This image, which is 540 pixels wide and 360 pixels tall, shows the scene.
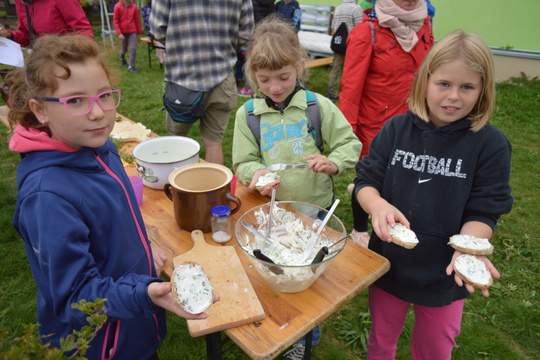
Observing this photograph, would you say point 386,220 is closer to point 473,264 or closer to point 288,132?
point 473,264

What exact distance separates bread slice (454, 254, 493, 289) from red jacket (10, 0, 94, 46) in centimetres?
409

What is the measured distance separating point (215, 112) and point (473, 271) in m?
2.72

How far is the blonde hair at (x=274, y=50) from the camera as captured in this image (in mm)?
1866

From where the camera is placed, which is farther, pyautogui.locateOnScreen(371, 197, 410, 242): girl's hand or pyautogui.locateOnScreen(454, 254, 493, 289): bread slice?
pyautogui.locateOnScreen(371, 197, 410, 242): girl's hand

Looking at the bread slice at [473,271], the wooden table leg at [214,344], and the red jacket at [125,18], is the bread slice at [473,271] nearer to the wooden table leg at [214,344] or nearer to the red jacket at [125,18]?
the wooden table leg at [214,344]

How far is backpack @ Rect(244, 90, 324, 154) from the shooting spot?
6.72ft

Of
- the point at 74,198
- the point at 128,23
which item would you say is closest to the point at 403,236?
the point at 74,198

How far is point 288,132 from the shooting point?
2047mm

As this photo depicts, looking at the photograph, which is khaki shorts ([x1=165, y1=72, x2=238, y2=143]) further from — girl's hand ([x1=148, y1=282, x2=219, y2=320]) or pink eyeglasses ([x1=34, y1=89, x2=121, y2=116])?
girl's hand ([x1=148, y1=282, x2=219, y2=320])

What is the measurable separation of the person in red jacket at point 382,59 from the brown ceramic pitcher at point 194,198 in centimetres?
156

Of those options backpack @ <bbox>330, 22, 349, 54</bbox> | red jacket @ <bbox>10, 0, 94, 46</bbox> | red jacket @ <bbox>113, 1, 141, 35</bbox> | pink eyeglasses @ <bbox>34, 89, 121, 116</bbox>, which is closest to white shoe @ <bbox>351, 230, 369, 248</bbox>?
pink eyeglasses @ <bbox>34, 89, 121, 116</bbox>

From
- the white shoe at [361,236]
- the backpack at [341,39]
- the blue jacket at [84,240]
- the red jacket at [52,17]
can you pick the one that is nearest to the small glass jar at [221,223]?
the blue jacket at [84,240]

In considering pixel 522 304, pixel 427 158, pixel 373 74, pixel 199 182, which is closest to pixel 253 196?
pixel 199 182

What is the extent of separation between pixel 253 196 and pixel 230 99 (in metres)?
1.68
